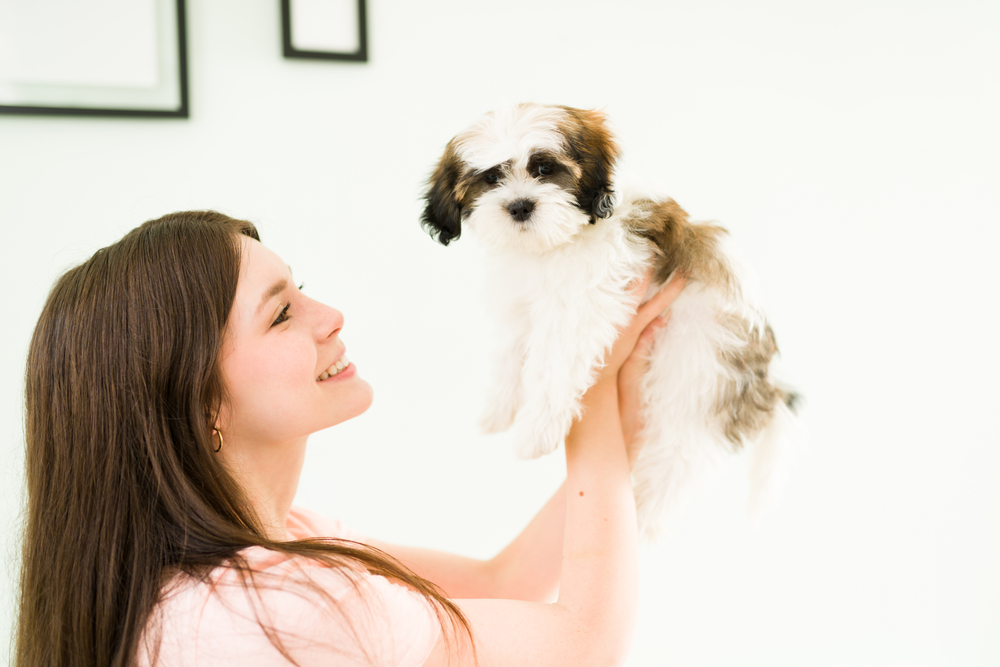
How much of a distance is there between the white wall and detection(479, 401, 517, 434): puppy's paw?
23.2 inches

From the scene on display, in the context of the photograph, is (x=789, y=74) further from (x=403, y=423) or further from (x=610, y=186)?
(x=403, y=423)

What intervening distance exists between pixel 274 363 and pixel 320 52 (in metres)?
1.07

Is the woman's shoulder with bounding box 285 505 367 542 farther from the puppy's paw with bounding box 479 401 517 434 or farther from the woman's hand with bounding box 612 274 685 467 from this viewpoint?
the woman's hand with bounding box 612 274 685 467

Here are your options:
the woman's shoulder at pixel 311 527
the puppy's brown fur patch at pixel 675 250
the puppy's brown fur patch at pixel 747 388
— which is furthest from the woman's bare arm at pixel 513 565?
the puppy's brown fur patch at pixel 675 250

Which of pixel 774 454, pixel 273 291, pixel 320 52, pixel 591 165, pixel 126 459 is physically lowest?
pixel 774 454

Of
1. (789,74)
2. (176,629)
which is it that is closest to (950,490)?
(789,74)

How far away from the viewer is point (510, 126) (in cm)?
114

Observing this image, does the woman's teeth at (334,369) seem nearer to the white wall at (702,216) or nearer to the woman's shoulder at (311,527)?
the woman's shoulder at (311,527)

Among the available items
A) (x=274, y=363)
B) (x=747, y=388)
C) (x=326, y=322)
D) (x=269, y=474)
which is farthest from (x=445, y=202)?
(x=747, y=388)

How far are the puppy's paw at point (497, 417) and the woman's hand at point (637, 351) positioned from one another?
0.76ft

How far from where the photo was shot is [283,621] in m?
0.77

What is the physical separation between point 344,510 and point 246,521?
954 mm

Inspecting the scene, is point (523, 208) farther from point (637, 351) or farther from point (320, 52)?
point (320, 52)

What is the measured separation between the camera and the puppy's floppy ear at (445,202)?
1209mm
